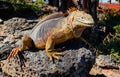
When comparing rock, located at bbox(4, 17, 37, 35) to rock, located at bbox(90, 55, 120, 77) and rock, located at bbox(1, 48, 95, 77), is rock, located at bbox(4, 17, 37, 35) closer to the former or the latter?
rock, located at bbox(90, 55, 120, 77)

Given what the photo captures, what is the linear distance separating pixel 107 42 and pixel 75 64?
13.7 ft

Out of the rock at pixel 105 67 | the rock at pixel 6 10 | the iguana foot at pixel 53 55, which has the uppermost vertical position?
the iguana foot at pixel 53 55

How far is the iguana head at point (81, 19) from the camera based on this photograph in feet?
19.5

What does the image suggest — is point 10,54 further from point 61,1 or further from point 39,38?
point 61,1

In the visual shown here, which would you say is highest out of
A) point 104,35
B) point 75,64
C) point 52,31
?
point 52,31

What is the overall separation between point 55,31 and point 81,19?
0.47m

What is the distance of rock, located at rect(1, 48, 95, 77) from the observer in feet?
20.3

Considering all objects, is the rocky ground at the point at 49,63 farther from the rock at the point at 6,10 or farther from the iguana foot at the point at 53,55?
the rock at the point at 6,10

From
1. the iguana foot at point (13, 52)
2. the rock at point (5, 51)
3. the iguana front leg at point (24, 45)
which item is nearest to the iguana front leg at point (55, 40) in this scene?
the iguana front leg at point (24, 45)

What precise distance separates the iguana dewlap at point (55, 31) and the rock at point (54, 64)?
0.36ft

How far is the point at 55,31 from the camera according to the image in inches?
246

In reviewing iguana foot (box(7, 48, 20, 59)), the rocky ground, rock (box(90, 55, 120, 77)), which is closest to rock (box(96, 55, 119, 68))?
rock (box(90, 55, 120, 77))

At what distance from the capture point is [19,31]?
9734 millimetres

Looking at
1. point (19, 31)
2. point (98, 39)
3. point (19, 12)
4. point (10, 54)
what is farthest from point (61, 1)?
point (10, 54)
